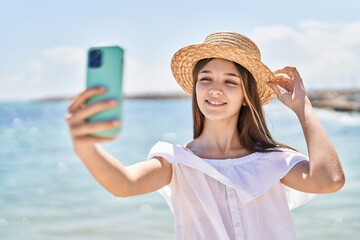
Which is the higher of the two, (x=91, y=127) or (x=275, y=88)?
(x=91, y=127)

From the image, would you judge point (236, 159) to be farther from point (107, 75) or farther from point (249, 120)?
point (107, 75)

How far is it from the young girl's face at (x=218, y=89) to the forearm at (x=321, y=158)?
0.32 metres

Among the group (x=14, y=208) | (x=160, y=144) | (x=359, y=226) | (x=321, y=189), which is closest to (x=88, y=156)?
(x=160, y=144)

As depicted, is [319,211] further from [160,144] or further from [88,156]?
[88,156]

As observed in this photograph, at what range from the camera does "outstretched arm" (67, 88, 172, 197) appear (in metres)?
1.68

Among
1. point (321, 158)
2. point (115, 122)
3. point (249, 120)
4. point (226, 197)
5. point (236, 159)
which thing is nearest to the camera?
point (115, 122)

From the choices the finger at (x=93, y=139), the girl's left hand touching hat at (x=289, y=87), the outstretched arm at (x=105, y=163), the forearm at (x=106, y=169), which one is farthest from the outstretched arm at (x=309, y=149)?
the finger at (x=93, y=139)

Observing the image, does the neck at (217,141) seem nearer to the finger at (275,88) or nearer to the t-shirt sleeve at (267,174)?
the t-shirt sleeve at (267,174)

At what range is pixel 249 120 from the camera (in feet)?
10.0

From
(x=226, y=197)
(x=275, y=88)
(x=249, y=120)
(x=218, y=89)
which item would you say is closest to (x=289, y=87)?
(x=275, y=88)

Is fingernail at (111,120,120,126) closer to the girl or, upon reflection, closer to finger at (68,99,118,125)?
finger at (68,99,118,125)

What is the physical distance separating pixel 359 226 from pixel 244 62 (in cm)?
413

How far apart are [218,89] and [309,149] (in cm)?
46

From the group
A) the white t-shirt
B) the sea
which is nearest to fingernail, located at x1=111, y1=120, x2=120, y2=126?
the white t-shirt
